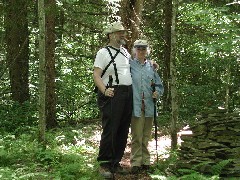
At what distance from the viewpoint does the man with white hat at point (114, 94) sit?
256 inches

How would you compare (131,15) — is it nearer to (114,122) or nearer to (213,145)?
(114,122)

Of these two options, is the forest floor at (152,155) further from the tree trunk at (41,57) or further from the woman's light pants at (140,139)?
the tree trunk at (41,57)

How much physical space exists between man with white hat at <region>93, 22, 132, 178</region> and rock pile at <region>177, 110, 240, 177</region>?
1.29 metres

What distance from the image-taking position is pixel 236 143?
6574 mm

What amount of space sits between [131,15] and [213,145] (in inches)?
176

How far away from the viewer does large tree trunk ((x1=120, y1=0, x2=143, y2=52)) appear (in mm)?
9430

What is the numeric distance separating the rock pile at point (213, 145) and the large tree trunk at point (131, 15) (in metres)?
3.31

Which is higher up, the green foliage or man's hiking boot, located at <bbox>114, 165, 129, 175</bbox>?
the green foliage

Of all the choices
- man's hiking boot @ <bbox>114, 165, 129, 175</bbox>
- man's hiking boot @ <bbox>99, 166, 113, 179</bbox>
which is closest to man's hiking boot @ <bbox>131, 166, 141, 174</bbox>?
man's hiking boot @ <bbox>114, 165, 129, 175</bbox>

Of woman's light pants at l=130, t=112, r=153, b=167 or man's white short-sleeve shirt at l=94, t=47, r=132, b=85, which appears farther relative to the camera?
woman's light pants at l=130, t=112, r=153, b=167

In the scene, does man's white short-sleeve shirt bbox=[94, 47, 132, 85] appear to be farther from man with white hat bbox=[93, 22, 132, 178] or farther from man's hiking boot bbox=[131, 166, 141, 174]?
man's hiking boot bbox=[131, 166, 141, 174]

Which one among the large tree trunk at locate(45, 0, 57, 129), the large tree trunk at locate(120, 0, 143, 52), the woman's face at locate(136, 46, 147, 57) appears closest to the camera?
the woman's face at locate(136, 46, 147, 57)

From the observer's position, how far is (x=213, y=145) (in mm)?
6527

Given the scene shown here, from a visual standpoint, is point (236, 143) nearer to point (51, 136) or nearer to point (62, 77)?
point (51, 136)
